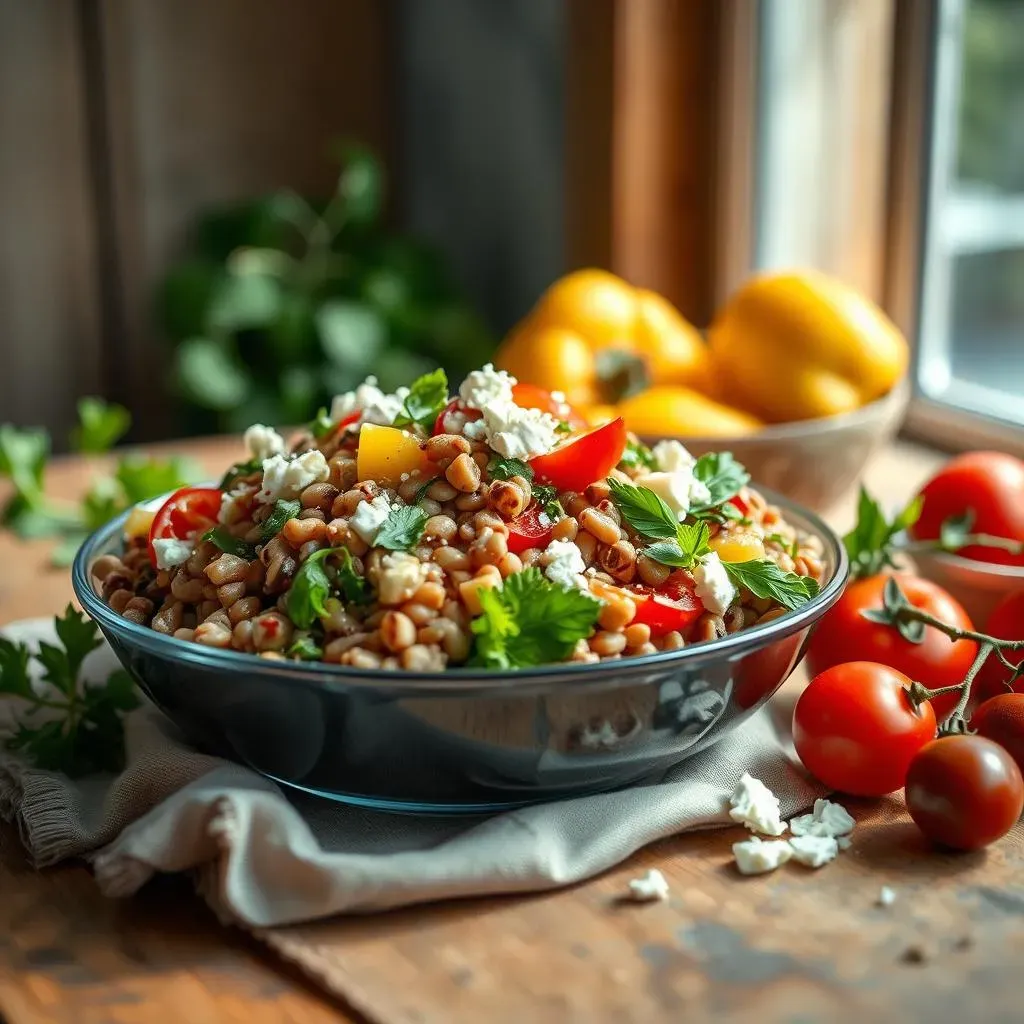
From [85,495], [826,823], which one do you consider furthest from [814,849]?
[85,495]

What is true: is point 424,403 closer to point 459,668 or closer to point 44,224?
point 459,668

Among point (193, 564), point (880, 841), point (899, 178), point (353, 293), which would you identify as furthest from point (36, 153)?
point (880, 841)

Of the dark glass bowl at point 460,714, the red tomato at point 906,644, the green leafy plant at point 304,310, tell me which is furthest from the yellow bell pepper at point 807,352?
the green leafy plant at point 304,310

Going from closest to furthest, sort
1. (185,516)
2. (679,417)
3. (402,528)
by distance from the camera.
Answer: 1. (402,528)
2. (185,516)
3. (679,417)

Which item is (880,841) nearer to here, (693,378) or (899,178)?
(693,378)

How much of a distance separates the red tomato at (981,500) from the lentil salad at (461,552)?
0.32m

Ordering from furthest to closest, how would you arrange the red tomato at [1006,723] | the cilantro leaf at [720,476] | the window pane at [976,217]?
the window pane at [976,217] → the cilantro leaf at [720,476] → the red tomato at [1006,723]

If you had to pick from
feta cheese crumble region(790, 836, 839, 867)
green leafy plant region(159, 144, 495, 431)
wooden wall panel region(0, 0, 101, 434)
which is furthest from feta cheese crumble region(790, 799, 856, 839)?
wooden wall panel region(0, 0, 101, 434)

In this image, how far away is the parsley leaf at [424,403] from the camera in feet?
3.58

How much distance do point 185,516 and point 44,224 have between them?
6.80 feet

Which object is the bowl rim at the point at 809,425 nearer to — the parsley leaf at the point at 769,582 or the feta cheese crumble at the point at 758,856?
the parsley leaf at the point at 769,582

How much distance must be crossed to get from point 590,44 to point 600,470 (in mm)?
1332

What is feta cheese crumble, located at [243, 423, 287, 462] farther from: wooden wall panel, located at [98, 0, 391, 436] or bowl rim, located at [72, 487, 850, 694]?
wooden wall panel, located at [98, 0, 391, 436]

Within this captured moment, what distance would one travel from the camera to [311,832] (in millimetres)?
975
